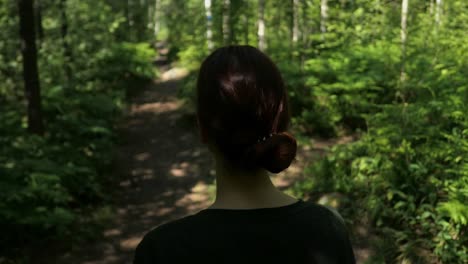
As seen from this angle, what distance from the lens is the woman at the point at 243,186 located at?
46.9 inches

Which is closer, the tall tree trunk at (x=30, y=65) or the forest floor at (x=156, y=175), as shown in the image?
the forest floor at (x=156, y=175)

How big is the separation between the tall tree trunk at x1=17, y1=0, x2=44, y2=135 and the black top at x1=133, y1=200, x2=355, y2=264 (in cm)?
925

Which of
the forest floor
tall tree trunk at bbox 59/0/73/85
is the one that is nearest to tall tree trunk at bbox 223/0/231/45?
the forest floor

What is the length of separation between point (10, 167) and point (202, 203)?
146 inches

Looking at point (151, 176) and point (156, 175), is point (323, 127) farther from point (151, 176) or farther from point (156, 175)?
point (151, 176)

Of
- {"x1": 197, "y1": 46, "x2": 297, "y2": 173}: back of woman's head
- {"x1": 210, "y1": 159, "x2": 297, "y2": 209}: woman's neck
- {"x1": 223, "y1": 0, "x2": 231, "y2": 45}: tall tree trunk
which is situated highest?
{"x1": 223, "y1": 0, "x2": 231, "y2": 45}: tall tree trunk

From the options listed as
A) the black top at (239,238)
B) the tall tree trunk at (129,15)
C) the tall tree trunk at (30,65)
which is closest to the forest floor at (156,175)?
the tall tree trunk at (30,65)

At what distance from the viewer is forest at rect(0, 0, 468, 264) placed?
608cm

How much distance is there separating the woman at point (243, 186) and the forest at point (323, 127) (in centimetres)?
434

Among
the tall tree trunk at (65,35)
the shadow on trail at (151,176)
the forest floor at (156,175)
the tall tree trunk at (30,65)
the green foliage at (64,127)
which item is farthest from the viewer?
the tall tree trunk at (65,35)

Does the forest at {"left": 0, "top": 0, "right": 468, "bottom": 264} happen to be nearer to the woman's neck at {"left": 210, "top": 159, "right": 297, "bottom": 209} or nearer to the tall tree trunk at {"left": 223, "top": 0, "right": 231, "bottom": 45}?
the tall tree trunk at {"left": 223, "top": 0, "right": 231, "bottom": 45}

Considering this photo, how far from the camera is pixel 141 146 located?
12461 mm

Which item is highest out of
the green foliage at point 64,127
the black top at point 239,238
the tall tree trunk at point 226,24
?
the tall tree trunk at point 226,24

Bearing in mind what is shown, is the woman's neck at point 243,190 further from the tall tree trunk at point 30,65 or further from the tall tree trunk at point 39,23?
the tall tree trunk at point 39,23
